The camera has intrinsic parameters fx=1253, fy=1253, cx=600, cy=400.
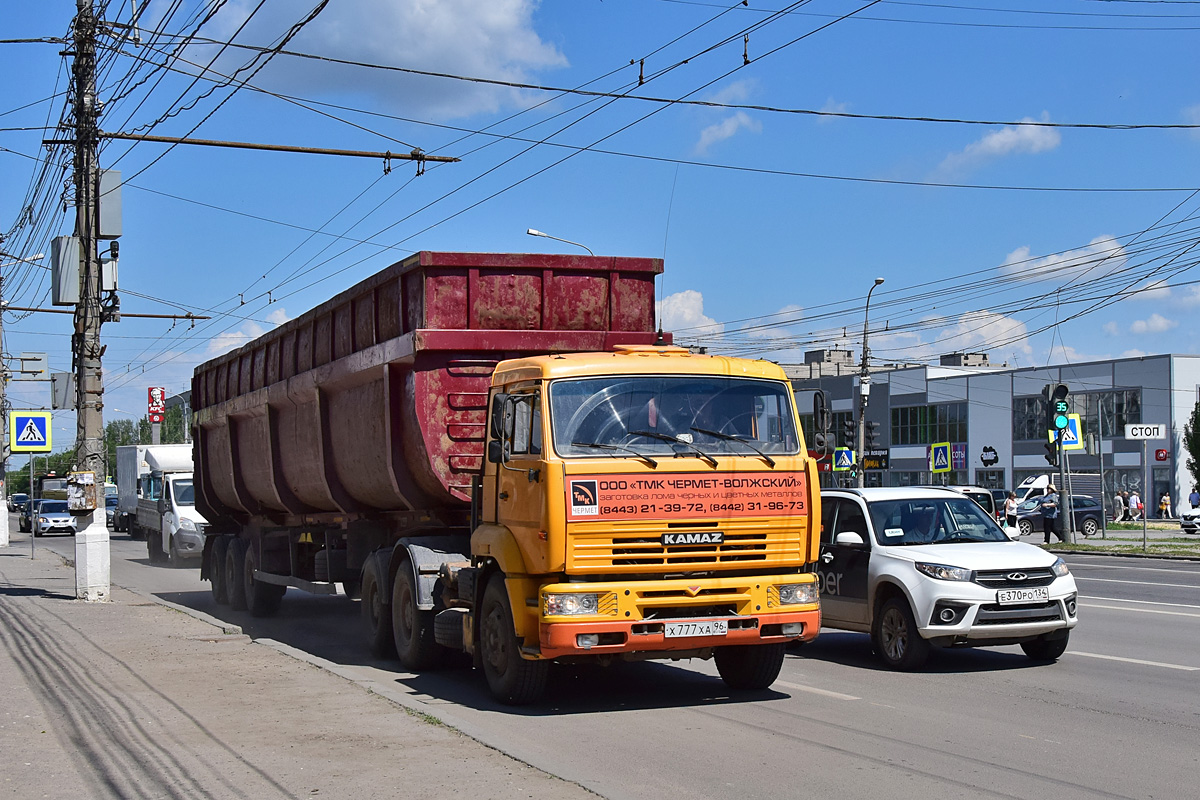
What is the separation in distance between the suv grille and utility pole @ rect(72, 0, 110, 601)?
43.4 feet

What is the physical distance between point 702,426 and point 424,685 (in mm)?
3520

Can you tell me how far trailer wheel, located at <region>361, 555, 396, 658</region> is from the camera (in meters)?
11.9

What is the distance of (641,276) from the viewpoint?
11664 millimetres

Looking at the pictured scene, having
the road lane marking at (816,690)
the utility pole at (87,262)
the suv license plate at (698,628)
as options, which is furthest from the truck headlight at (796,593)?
the utility pole at (87,262)

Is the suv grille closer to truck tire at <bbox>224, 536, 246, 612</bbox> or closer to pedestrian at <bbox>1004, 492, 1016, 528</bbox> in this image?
truck tire at <bbox>224, 536, 246, 612</bbox>

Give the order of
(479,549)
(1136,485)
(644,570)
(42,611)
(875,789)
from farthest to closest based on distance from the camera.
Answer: (1136,485), (42,611), (479,549), (644,570), (875,789)

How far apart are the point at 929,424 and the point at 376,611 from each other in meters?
64.2

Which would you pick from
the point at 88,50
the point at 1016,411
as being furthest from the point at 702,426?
the point at 1016,411

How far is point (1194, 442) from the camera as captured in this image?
57.2 m

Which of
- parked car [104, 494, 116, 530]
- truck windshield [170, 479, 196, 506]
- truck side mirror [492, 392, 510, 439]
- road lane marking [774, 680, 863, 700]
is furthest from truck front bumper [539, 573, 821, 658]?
parked car [104, 494, 116, 530]

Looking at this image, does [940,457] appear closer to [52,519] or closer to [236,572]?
[236,572]

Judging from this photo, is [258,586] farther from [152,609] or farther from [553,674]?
[553,674]

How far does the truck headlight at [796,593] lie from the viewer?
895 centimetres

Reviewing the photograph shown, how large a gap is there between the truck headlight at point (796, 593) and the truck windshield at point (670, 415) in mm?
960
